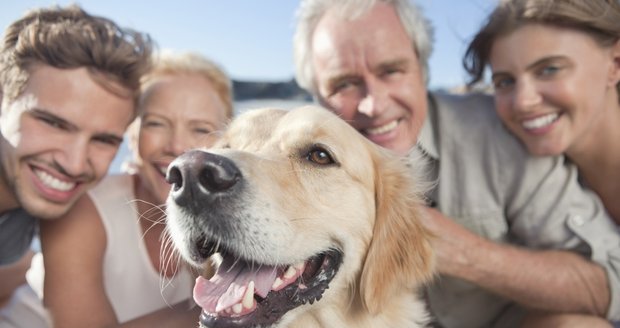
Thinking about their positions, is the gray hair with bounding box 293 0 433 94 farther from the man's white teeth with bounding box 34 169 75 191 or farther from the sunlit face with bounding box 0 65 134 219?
the man's white teeth with bounding box 34 169 75 191

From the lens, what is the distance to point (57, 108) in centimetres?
268

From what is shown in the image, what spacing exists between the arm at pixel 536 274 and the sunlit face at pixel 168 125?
169 cm

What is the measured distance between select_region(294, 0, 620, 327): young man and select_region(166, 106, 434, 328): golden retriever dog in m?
0.54

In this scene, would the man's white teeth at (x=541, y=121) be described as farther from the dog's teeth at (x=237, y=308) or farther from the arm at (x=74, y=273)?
the arm at (x=74, y=273)

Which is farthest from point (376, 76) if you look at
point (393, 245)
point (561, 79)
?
point (393, 245)

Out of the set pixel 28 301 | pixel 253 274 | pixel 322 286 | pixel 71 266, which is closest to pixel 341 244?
pixel 322 286

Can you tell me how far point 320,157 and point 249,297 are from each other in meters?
0.70

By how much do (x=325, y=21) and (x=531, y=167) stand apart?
1605 millimetres

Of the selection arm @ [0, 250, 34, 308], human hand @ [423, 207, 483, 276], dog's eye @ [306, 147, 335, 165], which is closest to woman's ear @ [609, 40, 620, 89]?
human hand @ [423, 207, 483, 276]

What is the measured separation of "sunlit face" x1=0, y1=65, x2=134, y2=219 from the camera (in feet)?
8.79

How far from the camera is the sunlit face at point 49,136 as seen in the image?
8.79 feet

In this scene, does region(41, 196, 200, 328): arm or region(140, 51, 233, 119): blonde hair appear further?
region(140, 51, 233, 119): blonde hair

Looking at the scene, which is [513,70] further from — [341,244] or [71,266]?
[71,266]

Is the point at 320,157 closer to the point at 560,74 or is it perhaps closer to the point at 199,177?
the point at 199,177
